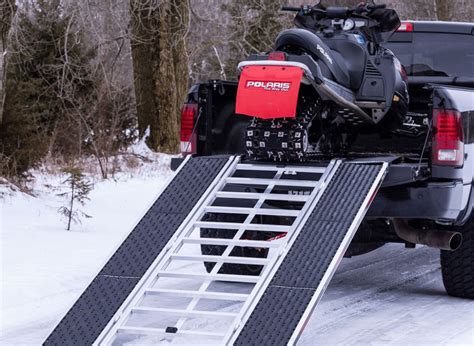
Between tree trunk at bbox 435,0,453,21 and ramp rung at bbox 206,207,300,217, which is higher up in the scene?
ramp rung at bbox 206,207,300,217

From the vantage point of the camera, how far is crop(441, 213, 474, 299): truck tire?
23.5 ft

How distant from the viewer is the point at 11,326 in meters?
6.51

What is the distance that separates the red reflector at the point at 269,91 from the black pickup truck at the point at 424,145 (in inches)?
34.6

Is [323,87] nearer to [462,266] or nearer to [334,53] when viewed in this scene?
[334,53]

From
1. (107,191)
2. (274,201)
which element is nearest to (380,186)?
(274,201)

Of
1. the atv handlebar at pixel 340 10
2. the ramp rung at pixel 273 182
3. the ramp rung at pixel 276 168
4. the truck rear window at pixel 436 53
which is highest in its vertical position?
the atv handlebar at pixel 340 10

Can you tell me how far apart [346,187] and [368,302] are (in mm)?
1488

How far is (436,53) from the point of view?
8.67 m

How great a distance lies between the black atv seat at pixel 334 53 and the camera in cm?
671

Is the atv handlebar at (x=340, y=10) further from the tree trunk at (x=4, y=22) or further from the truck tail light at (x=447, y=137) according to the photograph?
the tree trunk at (x=4, y=22)

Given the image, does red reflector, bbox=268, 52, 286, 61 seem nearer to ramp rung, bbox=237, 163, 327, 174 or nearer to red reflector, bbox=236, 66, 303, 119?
red reflector, bbox=236, 66, 303, 119

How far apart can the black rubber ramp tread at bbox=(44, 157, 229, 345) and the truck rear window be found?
2.65 m

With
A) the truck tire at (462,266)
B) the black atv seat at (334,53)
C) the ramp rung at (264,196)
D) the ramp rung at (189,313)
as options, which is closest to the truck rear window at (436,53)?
the black atv seat at (334,53)

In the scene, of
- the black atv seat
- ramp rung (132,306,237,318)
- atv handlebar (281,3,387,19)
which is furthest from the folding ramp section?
atv handlebar (281,3,387,19)
